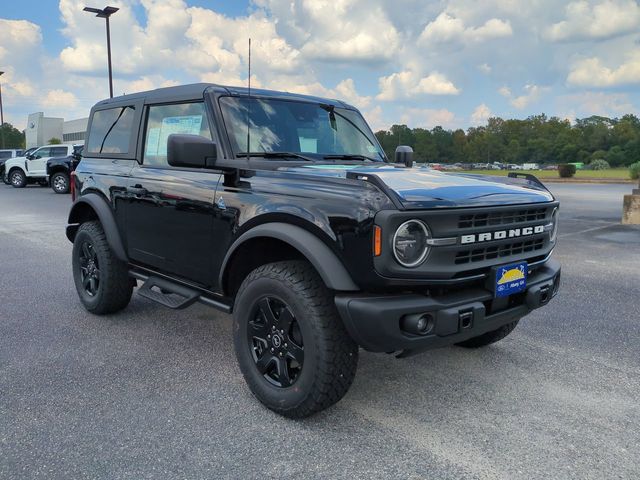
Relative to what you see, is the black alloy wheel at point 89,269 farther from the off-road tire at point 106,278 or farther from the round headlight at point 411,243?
the round headlight at point 411,243

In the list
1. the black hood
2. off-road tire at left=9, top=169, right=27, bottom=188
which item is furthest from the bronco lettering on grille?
off-road tire at left=9, top=169, right=27, bottom=188

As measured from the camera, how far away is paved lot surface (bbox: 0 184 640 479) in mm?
2582

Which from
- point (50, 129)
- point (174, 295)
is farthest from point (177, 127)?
point (50, 129)

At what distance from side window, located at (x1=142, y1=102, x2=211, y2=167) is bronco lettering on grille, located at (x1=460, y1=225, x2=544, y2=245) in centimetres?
192

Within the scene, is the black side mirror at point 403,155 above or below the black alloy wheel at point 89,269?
above

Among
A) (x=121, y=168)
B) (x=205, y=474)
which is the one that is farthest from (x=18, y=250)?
(x=205, y=474)

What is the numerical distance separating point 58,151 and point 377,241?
23.4 m

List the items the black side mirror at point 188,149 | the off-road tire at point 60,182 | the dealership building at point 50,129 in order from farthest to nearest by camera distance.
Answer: the dealership building at point 50,129
the off-road tire at point 60,182
the black side mirror at point 188,149

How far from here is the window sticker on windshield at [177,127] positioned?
3.87 meters

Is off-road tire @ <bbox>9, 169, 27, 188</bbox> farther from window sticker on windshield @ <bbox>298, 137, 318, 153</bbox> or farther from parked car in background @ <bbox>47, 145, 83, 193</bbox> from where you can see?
window sticker on windshield @ <bbox>298, 137, 318, 153</bbox>

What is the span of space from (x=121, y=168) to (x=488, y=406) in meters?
3.33

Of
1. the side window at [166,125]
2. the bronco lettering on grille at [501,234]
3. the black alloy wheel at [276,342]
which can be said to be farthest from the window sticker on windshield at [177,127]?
the bronco lettering on grille at [501,234]

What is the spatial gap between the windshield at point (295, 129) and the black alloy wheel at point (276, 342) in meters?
1.13

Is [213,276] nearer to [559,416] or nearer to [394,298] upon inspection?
[394,298]
